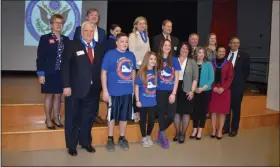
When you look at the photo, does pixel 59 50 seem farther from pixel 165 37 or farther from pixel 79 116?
pixel 165 37

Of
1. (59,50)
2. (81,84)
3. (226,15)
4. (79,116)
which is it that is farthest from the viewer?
(59,50)

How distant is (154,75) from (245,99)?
1.04 m

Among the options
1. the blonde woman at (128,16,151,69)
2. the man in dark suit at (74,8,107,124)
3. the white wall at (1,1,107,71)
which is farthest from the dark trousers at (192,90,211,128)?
the white wall at (1,1,107,71)

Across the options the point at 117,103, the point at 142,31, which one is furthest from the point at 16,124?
the point at 142,31

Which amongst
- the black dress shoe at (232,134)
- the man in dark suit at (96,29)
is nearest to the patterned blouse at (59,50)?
the man in dark suit at (96,29)

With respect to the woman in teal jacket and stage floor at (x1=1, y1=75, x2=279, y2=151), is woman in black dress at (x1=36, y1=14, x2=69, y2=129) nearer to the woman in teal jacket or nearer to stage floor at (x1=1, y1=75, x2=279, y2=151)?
stage floor at (x1=1, y1=75, x2=279, y2=151)

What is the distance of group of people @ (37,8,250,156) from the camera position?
88.4 inches

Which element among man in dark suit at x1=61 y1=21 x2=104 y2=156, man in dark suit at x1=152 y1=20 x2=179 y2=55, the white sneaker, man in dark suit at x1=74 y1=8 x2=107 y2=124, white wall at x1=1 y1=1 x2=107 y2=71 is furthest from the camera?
white wall at x1=1 y1=1 x2=107 y2=71

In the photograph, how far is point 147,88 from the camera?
2.44m

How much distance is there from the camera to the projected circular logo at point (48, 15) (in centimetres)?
525

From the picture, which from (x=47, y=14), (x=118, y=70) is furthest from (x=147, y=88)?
(x=47, y=14)

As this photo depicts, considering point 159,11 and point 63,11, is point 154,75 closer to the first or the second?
point 63,11

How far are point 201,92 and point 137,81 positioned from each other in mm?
662

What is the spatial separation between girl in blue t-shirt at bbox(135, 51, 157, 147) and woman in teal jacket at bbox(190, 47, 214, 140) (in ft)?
1.52
